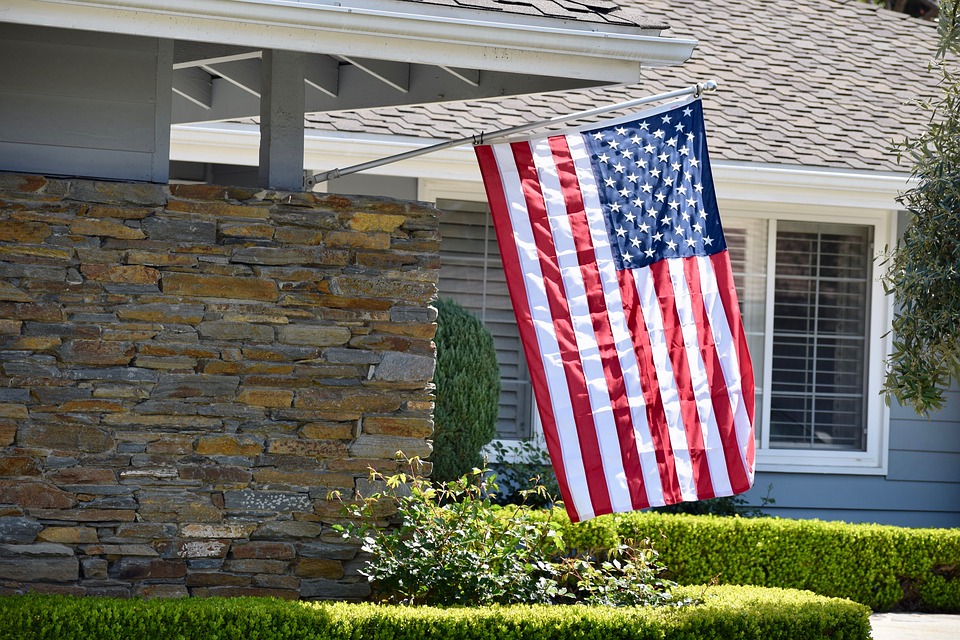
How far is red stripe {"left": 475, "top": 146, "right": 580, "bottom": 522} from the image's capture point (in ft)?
16.1

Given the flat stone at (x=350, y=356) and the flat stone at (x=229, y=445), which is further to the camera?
the flat stone at (x=350, y=356)

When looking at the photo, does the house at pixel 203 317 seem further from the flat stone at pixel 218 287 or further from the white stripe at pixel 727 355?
the white stripe at pixel 727 355

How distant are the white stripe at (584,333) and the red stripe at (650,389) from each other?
0.18 meters

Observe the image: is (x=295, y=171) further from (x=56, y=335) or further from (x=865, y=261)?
(x=865, y=261)

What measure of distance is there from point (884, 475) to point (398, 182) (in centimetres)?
513

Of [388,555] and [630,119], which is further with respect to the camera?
[388,555]

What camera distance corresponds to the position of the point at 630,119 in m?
5.18

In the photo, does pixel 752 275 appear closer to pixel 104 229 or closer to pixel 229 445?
pixel 229 445

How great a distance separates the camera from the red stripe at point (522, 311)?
193 inches

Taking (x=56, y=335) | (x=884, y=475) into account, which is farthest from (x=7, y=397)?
(x=884, y=475)

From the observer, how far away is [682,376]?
16.8ft

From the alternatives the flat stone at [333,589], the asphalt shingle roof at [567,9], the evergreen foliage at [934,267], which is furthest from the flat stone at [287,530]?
the evergreen foliage at [934,267]

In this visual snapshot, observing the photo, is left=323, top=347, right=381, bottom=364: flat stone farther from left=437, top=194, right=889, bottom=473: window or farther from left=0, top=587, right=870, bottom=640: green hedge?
left=437, top=194, right=889, bottom=473: window

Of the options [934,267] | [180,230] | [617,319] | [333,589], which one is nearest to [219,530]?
[333,589]
